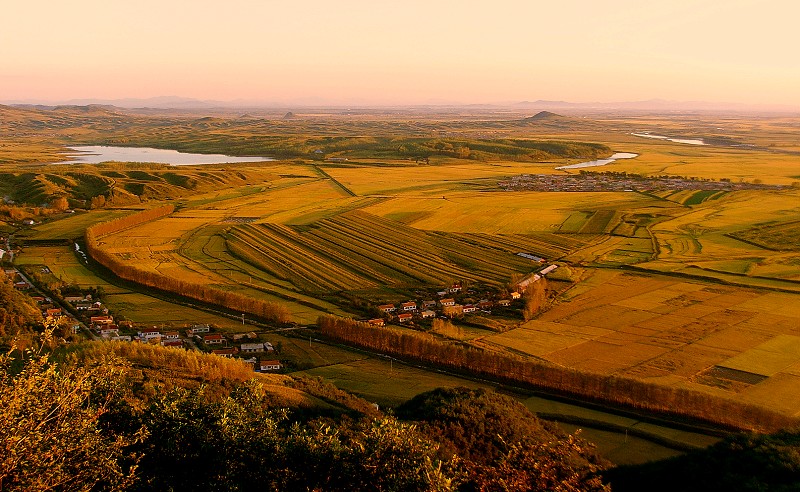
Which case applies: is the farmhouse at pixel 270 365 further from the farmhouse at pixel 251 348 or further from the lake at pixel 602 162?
the lake at pixel 602 162

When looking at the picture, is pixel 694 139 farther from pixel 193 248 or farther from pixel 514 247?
pixel 193 248

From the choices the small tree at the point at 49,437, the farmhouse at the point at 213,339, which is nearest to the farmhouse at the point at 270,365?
the farmhouse at the point at 213,339

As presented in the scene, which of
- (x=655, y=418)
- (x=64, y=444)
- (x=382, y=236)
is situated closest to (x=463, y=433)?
(x=655, y=418)

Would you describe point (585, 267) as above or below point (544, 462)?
below

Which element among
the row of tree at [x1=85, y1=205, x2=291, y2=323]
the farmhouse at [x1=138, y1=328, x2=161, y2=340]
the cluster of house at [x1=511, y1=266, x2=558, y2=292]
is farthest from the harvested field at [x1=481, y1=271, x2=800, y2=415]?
the farmhouse at [x1=138, y1=328, x2=161, y2=340]

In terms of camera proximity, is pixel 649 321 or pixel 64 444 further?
pixel 649 321

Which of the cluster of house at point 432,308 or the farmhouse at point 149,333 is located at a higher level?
the cluster of house at point 432,308

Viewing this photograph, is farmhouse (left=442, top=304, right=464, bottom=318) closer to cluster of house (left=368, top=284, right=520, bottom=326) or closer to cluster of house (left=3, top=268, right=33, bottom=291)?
cluster of house (left=368, top=284, right=520, bottom=326)
